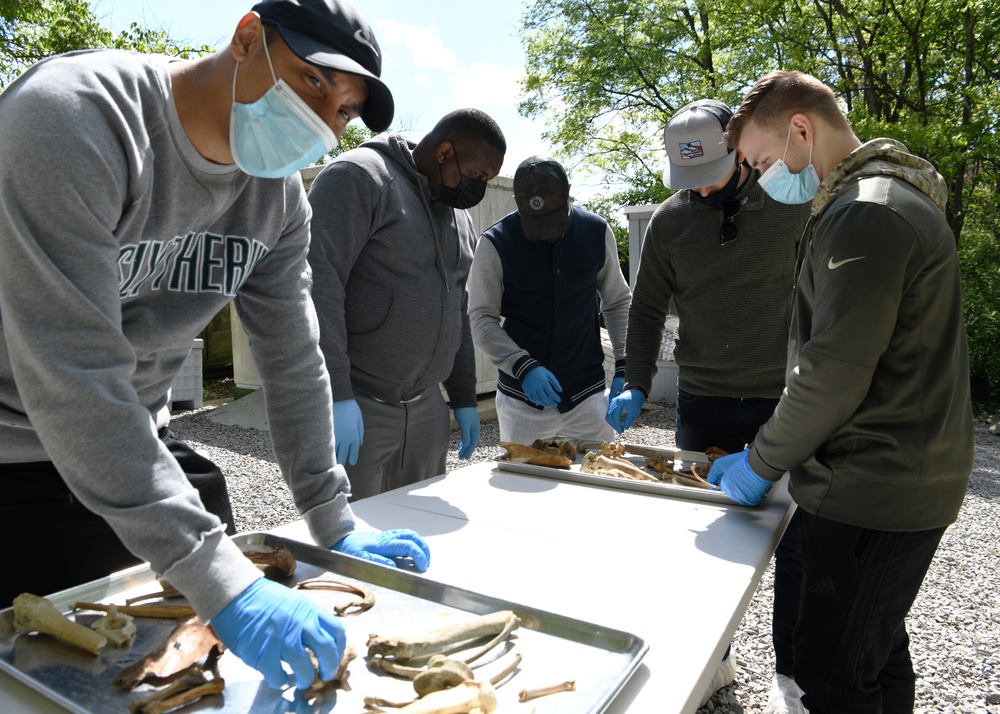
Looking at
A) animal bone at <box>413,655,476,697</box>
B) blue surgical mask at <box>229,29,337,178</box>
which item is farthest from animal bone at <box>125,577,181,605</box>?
blue surgical mask at <box>229,29,337,178</box>

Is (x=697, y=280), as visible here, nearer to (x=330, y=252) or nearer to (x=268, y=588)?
(x=330, y=252)

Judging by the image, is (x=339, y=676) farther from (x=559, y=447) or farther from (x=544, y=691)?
(x=559, y=447)

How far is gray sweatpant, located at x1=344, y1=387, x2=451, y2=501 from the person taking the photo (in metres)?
2.43

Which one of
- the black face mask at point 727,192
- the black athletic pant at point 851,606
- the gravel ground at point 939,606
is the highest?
the black face mask at point 727,192

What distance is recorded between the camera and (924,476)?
5.02 ft

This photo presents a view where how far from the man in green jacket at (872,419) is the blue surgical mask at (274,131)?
1.14 metres

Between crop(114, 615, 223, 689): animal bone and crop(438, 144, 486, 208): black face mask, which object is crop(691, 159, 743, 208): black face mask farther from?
crop(114, 615, 223, 689): animal bone

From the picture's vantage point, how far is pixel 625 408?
2893 mm

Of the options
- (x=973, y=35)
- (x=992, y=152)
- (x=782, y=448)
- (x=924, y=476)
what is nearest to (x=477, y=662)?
(x=782, y=448)

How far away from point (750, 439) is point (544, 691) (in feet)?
6.20

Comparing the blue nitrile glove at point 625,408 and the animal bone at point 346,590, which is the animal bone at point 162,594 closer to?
the animal bone at point 346,590

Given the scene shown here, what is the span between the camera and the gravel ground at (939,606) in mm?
2764

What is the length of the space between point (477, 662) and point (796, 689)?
0.98m

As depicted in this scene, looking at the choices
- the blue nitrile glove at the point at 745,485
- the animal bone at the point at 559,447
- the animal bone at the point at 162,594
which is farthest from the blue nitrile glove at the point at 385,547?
the animal bone at the point at 559,447
